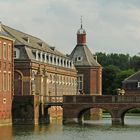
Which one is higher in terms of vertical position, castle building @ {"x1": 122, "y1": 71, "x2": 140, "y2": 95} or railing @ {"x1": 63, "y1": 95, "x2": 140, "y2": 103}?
castle building @ {"x1": 122, "y1": 71, "x2": 140, "y2": 95}

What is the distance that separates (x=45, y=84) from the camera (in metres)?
76.1

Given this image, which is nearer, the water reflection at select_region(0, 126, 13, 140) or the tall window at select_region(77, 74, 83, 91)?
the water reflection at select_region(0, 126, 13, 140)

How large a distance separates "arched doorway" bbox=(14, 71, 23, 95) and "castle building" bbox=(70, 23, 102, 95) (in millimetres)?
29150

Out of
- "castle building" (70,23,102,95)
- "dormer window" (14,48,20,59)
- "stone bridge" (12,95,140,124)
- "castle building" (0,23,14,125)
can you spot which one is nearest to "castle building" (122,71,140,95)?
"castle building" (70,23,102,95)

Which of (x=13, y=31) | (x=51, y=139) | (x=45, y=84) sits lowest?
→ (x=51, y=139)

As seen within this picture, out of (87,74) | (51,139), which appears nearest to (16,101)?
(51,139)

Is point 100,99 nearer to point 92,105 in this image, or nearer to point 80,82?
point 92,105

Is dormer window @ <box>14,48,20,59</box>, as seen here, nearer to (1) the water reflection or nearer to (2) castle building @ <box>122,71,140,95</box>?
(1) the water reflection

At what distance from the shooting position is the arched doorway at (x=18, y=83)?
7519 cm

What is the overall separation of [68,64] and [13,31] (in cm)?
1841

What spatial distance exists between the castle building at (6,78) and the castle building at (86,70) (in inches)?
1449

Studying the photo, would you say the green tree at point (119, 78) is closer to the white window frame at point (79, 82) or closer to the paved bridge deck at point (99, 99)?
the white window frame at point (79, 82)

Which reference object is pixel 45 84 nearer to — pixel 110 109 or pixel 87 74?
pixel 110 109

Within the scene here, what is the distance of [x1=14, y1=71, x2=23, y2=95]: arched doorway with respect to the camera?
247 ft
